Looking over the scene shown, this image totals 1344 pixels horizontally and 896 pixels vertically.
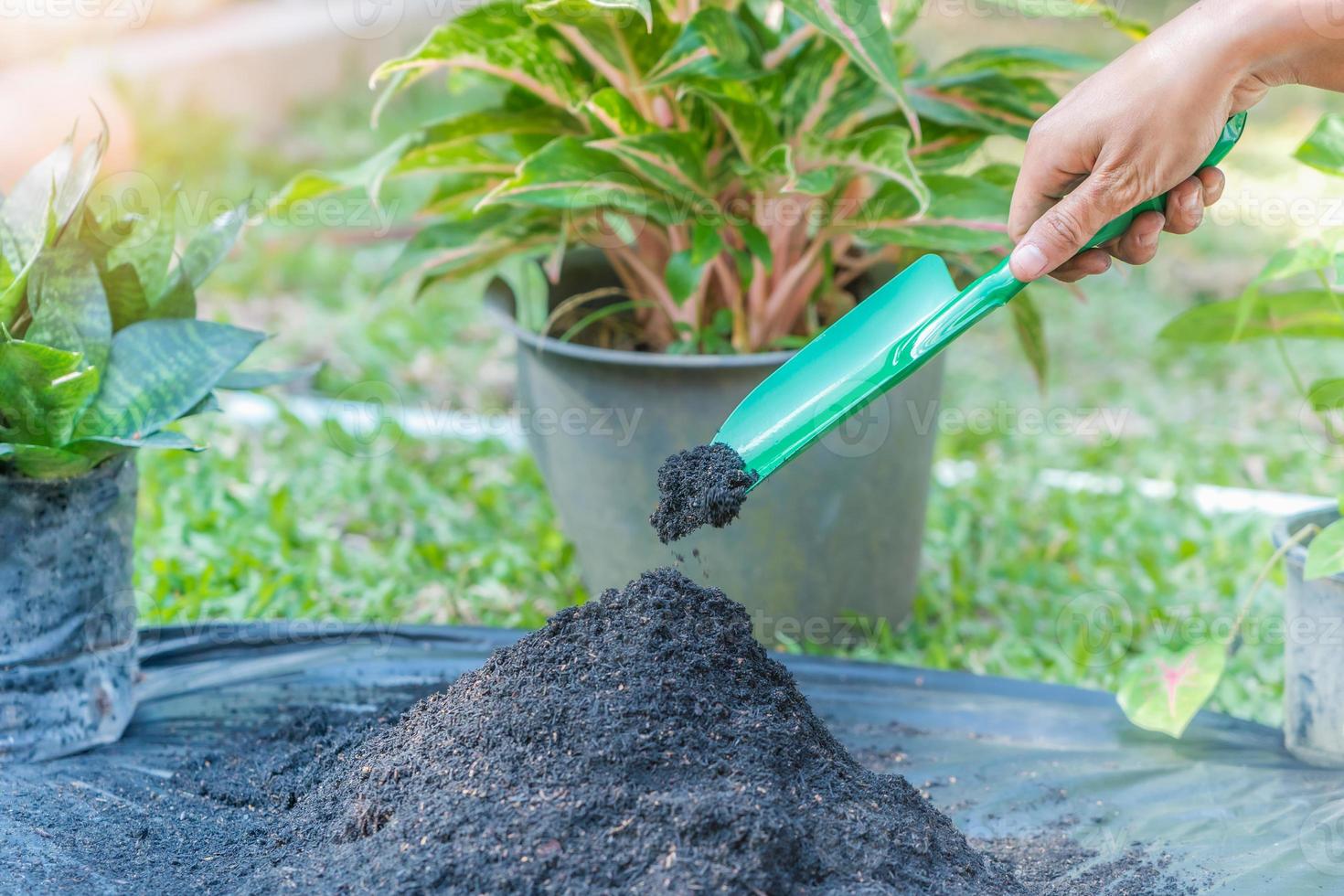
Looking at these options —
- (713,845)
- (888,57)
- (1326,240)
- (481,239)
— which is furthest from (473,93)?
(713,845)

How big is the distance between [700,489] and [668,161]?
22.8 inches

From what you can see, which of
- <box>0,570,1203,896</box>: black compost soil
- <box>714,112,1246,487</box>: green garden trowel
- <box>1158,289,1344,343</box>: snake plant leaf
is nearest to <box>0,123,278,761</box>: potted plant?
<box>0,570,1203,896</box>: black compost soil

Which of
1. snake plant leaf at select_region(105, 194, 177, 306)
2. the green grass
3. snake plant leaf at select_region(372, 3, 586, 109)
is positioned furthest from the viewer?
the green grass

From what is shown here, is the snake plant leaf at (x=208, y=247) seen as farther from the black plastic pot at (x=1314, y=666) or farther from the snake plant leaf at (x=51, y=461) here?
the black plastic pot at (x=1314, y=666)

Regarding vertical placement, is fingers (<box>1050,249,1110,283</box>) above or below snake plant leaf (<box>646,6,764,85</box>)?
below

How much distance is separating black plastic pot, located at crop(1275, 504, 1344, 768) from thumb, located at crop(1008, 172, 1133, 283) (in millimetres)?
533

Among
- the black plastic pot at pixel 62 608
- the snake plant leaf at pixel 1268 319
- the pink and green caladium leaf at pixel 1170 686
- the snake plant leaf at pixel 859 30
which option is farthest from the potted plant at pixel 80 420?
the snake plant leaf at pixel 1268 319

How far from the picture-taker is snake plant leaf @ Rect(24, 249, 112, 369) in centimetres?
139

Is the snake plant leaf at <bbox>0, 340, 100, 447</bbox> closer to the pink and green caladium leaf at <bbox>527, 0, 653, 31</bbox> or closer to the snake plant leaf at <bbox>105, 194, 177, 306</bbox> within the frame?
the snake plant leaf at <bbox>105, 194, 177, 306</bbox>

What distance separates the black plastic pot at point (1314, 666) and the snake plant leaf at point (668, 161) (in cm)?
95

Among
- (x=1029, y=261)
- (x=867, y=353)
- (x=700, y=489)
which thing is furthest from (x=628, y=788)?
(x=1029, y=261)

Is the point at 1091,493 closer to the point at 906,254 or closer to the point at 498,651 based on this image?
the point at 906,254

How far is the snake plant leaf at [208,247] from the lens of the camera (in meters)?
1.54

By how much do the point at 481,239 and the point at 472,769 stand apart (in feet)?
3.25
